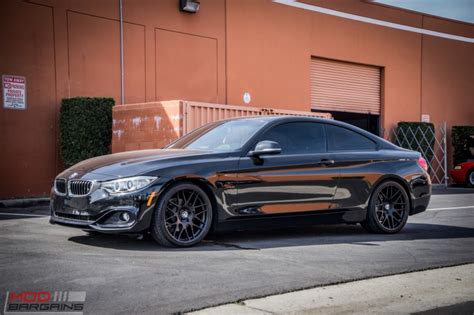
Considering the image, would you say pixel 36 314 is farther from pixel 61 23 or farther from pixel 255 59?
pixel 255 59

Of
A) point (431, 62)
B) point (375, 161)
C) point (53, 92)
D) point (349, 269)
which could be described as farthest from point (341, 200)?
point (431, 62)

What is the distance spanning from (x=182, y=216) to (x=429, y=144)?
19.4 meters

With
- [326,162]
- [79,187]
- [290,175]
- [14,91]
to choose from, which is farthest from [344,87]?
[79,187]

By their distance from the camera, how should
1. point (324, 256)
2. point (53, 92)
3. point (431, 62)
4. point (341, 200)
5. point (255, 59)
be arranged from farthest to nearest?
point (431, 62), point (255, 59), point (53, 92), point (341, 200), point (324, 256)

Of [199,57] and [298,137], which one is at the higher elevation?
[199,57]

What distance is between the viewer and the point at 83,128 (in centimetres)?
1564

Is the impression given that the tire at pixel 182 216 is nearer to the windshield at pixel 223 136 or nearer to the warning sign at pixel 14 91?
the windshield at pixel 223 136

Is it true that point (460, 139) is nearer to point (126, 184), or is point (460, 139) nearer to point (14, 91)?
point (14, 91)

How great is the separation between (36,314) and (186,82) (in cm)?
1498

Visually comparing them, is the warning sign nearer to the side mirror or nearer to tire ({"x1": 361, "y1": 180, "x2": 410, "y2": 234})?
the side mirror

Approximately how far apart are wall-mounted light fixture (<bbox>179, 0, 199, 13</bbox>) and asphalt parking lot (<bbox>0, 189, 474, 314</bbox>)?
36.5ft

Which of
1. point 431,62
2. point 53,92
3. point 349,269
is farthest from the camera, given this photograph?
point 431,62

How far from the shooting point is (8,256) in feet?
19.9

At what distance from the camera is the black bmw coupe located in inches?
256
